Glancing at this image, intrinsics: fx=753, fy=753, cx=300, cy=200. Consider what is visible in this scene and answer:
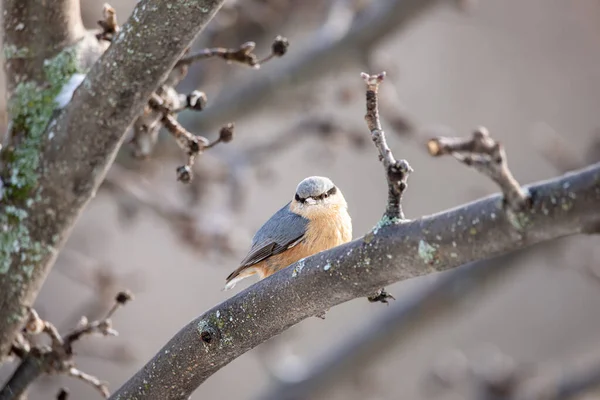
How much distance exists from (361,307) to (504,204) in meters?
5.95

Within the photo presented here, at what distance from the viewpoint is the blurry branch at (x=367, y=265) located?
1.17m

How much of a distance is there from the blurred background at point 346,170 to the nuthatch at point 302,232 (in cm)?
128

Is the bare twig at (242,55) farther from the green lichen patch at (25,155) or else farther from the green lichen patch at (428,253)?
the green lichen patch at (428,253)

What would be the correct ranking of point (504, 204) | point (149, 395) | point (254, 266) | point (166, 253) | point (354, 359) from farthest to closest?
1. point (166, 253)
2. point (354, 359)
3. point (254, 266)
4. point (149, 395)
5. point (504, 204)

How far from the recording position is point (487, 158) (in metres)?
Result: 1.17

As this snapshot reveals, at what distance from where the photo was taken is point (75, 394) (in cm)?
636

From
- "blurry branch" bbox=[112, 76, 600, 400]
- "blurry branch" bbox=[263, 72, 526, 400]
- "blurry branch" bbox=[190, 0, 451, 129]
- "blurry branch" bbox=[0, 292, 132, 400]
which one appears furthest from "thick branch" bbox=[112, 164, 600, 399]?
"blurry branch" bbox=[263, 72, 526, 400]

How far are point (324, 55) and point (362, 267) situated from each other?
2.88m

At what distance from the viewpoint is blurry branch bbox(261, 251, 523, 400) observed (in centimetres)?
444

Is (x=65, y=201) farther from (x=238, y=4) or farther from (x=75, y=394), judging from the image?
(x=75, y=394)

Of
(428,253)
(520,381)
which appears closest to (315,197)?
(428,253)

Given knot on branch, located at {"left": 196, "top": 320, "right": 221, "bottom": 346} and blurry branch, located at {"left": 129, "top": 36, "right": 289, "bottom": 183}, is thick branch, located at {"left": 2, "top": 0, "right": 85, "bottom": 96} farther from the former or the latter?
knot on branch, located at {"left": 196, "top": 320, "right": 221, "bottom": 346}

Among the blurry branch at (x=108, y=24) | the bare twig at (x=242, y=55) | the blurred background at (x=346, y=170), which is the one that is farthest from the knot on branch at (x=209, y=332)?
the blurred background at (x=346, y=170)

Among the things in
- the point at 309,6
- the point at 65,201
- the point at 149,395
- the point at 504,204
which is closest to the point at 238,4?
the point at 309,6
